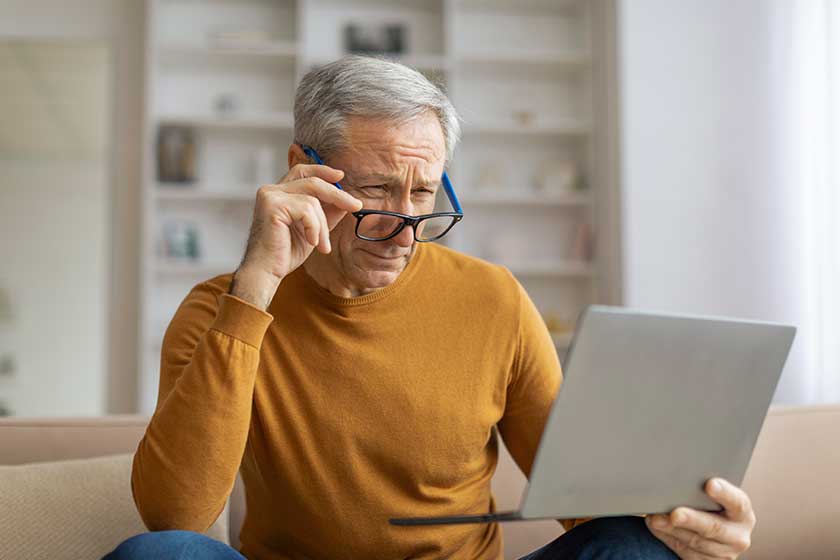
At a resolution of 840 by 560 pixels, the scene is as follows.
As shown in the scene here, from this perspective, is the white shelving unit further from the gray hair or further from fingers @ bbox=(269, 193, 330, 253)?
fingers @ bbox=(269, 193, 330, 253)

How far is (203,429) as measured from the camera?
109 cm

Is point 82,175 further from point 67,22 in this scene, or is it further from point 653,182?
point 653,182

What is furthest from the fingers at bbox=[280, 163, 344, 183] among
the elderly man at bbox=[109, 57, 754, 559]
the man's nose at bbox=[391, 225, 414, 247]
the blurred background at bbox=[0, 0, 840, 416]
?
the blurred background at bbox=[0, 0, 840, 416]

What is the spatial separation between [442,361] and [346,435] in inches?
7.1

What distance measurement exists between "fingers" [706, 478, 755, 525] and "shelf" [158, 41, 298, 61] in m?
3.32

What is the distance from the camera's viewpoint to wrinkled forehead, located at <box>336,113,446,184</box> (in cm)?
124

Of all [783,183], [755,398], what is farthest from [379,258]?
[783,183]

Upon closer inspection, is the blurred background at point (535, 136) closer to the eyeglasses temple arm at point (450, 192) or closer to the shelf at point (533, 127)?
the shelf at point (533, 127)

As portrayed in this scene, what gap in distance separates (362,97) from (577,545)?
2.20 ft

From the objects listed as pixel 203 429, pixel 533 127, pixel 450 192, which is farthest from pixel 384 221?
pixel 533 127

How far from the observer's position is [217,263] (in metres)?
3.98

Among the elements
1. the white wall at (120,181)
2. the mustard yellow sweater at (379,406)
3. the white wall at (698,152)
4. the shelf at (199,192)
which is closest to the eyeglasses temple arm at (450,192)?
the mustard yellow sweater at (379,406)

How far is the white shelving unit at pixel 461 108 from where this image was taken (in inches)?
156

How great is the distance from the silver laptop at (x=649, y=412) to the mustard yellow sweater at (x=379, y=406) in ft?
0.80
